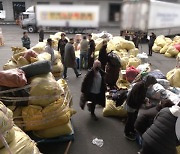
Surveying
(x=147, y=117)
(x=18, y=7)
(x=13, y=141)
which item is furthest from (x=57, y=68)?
(x=18, y=7)

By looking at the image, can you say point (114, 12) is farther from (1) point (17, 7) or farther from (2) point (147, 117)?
(1) point (17, 7)

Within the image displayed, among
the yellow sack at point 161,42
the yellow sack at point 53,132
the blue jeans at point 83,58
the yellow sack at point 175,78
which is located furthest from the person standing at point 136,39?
the yellow sack at point 53,132

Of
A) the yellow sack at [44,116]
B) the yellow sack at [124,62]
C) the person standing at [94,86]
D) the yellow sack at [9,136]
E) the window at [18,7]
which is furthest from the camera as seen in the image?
the window at [18,7]

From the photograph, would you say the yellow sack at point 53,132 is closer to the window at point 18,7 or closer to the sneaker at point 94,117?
the sneaker at point 94,117

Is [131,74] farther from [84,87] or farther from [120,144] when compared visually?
[120,144]

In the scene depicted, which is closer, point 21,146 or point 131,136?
point 21,146

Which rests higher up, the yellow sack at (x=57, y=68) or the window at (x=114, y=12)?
the window at (x=114, y=12)

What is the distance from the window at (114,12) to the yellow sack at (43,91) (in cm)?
149

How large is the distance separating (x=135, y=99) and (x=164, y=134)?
1.19 metres

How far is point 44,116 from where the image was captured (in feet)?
12.3

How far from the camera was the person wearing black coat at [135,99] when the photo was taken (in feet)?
12.3

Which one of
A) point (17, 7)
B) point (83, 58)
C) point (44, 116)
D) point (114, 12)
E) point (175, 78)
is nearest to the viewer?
point (114, 12)

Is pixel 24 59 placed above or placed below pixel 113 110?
above

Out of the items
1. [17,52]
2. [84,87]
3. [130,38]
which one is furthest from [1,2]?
[84,87]
